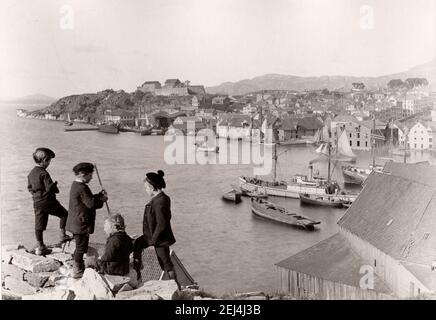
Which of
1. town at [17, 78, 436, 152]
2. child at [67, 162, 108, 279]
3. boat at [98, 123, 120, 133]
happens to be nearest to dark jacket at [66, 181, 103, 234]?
child at [67, 162, 108, 279]

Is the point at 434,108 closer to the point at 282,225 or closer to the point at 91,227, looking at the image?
the point at 282,225

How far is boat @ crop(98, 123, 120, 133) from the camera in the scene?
26.8 m

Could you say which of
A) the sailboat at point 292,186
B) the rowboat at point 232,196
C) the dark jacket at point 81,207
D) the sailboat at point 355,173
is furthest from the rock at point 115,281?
the sailboat at point 355,173

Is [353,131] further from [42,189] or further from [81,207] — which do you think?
[81,207]

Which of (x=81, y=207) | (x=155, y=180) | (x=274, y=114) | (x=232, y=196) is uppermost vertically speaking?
(x=274, y=114)

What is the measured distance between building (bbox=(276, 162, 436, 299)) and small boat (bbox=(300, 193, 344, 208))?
853cm

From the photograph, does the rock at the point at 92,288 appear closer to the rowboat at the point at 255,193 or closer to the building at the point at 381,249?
the building at the point at 381,249

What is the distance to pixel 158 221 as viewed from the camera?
2.93 metres

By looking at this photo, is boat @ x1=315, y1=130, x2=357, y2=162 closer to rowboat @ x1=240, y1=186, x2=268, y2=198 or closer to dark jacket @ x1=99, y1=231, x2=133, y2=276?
rowboat @ x1=240, y1=186, x2=268, y2=198

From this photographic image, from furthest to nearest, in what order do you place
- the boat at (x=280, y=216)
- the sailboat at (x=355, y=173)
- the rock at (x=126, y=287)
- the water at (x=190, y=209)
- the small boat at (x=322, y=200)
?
the sailboat at (x=355, y=173) → the small boat at (x=322, y=200) → the boat at (x=280, y=216) → the water at (x=190, y=209) → the rock at (x=126, y=287)

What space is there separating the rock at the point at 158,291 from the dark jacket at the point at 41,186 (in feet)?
2.79

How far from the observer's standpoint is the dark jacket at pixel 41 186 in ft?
10.7

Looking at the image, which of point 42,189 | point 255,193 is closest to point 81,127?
point 255,193

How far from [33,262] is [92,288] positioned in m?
0.70
